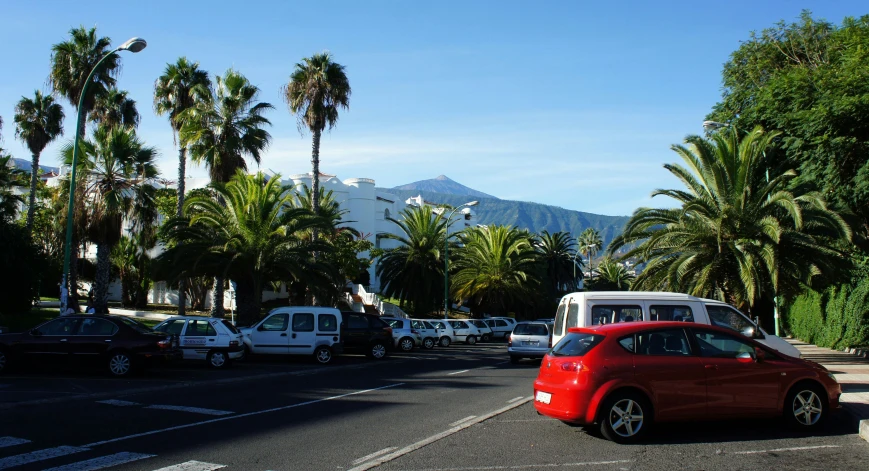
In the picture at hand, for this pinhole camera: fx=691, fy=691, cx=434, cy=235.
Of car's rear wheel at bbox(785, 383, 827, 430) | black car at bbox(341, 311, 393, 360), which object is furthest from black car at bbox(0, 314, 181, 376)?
car's rear wheel at bbox(785, 383, 827, 430)

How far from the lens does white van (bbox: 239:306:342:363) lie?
2141cm

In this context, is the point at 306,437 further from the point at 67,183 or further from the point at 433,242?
the point at 433,242

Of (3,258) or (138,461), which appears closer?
(138,461)

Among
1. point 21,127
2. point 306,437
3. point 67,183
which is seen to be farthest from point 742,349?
point 21,127

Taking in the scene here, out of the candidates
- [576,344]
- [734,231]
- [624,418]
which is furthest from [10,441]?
[734,231]

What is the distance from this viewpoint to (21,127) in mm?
37812

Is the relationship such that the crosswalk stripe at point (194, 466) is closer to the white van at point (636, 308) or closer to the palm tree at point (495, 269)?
the white van at point (636, 308)

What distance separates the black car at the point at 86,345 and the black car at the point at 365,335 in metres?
8.35

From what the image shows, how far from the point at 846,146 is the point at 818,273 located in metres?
5.43

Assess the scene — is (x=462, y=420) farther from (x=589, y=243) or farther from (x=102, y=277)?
(x=589, y=243)

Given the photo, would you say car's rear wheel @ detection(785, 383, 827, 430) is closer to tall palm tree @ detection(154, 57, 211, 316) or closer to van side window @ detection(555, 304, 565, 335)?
van side window @ detection(555, 304, 565, 335)

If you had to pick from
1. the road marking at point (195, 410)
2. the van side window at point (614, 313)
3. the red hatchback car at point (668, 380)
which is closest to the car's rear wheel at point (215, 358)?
the road marking at point (195, 410)

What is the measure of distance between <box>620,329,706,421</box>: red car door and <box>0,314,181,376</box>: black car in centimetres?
1147

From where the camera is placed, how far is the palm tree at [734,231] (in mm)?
19781
